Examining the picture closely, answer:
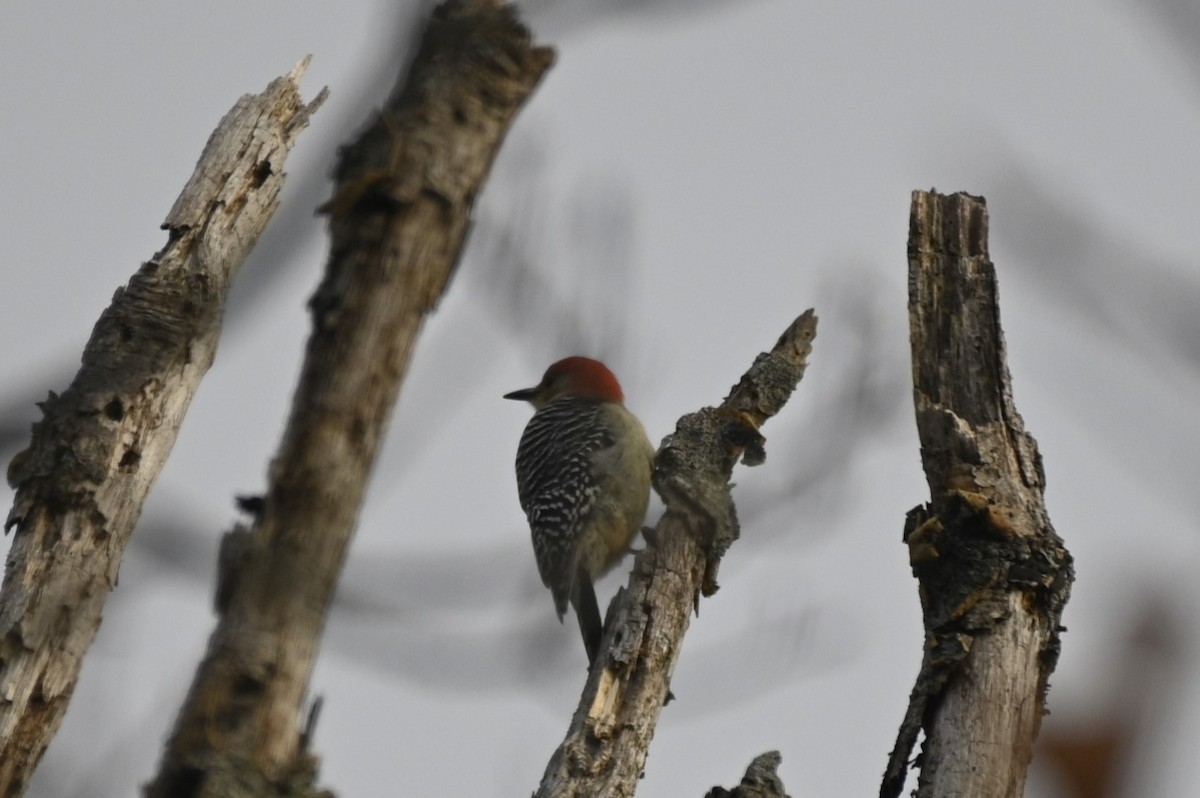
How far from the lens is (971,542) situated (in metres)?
4.28

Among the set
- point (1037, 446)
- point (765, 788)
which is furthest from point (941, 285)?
point (765, 788)

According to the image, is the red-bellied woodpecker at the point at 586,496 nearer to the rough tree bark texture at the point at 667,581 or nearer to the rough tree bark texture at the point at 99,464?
the rough tree bark texture at the point at 667,581

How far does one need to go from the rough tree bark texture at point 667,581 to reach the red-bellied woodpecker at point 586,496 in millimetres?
2381

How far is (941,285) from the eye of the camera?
475cm

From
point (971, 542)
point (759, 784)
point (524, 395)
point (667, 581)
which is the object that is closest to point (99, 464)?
point (667, 581)

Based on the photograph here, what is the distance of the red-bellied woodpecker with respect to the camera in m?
8.54

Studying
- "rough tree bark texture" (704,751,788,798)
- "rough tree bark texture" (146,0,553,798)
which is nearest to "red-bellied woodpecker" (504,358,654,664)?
"rough tree bark texture" (704,751,788,798)

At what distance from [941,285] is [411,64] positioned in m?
2.71

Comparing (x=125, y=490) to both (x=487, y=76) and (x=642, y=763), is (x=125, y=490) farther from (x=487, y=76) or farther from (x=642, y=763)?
(x=487, y=76)

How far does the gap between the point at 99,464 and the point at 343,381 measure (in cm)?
314

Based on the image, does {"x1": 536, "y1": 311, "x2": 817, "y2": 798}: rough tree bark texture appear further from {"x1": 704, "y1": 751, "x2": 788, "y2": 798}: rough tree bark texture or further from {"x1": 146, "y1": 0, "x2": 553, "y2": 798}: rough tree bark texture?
{"x1": 146, "y1": 0, "x2": 553, "y2": 798}: rough tree bark texture

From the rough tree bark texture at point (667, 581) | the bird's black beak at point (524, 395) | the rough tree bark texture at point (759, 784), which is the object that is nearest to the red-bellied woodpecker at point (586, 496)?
the bird's black beak at point (524, 395)

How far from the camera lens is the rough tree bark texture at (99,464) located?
16.1 ft

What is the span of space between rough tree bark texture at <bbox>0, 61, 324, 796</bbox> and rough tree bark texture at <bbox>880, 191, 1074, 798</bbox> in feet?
7.66
